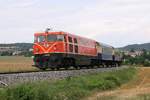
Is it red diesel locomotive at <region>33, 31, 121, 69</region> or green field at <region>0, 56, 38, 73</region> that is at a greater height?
red diesel locomotive at <region>33, 31, 121, 69</region>

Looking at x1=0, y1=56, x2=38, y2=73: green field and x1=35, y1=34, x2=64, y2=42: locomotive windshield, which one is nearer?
x1=35, y1=34, x2=64, y2=42: locomotive windshield

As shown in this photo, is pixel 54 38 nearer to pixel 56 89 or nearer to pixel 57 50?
pixel 57 50

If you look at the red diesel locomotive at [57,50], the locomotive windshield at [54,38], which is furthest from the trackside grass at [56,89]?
the locomotive windshield at [54,38]

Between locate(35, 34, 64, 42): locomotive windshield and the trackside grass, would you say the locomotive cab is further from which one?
the trackside grass

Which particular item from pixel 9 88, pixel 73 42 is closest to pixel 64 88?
pixel 9 88

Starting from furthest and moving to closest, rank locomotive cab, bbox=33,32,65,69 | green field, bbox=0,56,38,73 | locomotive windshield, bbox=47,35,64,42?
1. green field, bbox=0,56,38,73
2. locomotive windshield, bbox=47,35,64,42
3. locomotive cab, bbox=33,32,65,69

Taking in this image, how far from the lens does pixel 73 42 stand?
1730 inches

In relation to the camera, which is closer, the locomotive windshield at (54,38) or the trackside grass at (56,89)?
the trackside grass at (56,89)

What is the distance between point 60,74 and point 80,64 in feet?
54.0

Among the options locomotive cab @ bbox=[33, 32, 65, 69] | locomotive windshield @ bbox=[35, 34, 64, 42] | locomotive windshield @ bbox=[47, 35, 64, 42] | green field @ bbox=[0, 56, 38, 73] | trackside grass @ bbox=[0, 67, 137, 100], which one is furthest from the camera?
green field @ bbox=[0, 56, 38, 73]

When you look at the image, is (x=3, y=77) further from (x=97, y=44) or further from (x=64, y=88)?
(x=97, y=44)

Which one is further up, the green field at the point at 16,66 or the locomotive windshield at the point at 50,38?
the locomotive windshield at the point at 50,38

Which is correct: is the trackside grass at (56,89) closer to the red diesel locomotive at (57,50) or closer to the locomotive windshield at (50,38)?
the red diesel locomotive at (57,50)

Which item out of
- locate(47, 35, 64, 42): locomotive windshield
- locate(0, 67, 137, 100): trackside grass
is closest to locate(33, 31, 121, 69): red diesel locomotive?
locate(47, 35, 64, 42): locomotive windshield
